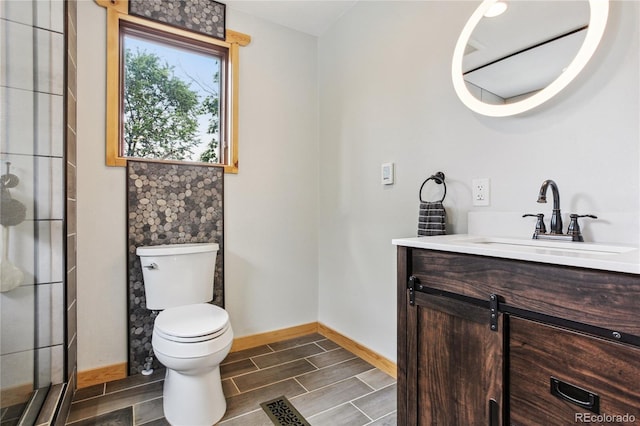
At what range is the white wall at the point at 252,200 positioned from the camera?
1.85 metres

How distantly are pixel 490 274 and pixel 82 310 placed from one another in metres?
2.08

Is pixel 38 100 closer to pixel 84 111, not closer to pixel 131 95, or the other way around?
pixel 84 111

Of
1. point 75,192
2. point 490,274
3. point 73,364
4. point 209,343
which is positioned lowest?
point 73,364

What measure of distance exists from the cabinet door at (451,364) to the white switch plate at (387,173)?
35.9 inches

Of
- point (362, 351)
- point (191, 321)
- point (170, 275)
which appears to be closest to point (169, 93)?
point (170, 275)

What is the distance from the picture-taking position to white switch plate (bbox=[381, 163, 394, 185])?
1947mm

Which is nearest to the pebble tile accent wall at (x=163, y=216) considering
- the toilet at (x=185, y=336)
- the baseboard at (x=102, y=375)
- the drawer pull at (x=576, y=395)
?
the baseboard at (x=102, y=375)

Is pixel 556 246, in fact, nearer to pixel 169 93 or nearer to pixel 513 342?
pixel 513 342

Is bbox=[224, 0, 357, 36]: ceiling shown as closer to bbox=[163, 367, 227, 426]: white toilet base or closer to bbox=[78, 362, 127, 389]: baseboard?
bbox=[163, 367, 227, 426]: white toilet base

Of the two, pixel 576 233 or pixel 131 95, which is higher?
pixel 131 95

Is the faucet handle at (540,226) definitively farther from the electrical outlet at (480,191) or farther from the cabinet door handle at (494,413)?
the cabinet door handle at (494,413)

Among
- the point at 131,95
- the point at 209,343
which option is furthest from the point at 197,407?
the point at 131,95

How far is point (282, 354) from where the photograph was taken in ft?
7.32

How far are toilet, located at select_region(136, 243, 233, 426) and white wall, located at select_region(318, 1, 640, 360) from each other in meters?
1.01
